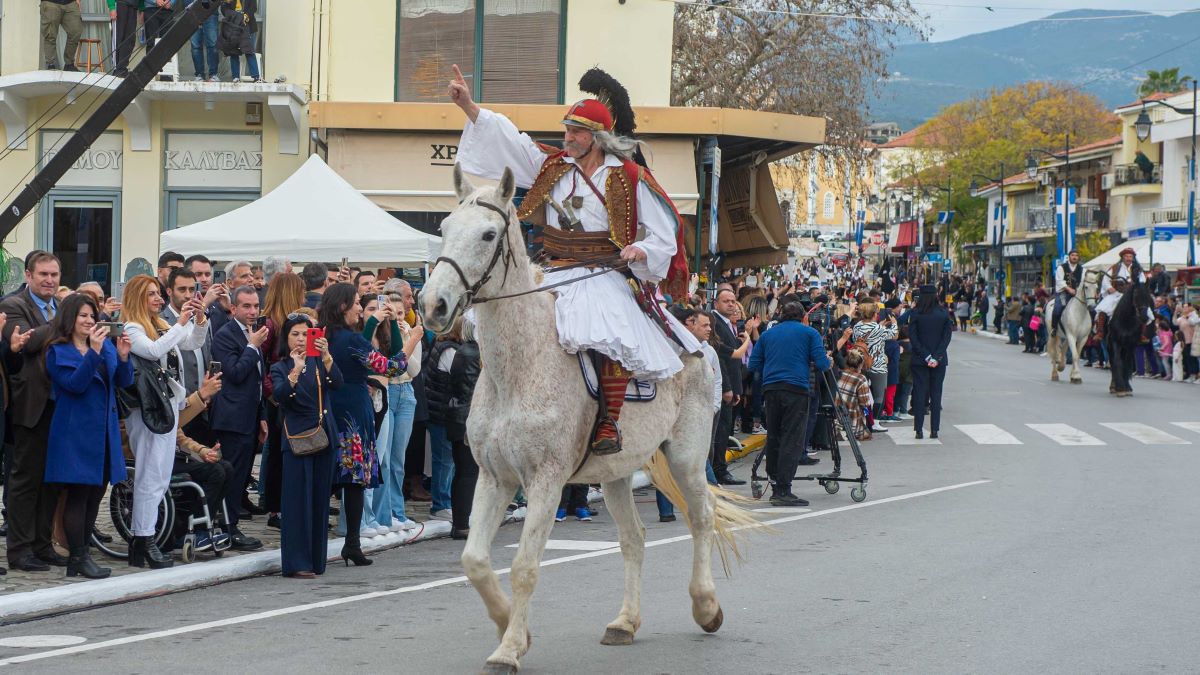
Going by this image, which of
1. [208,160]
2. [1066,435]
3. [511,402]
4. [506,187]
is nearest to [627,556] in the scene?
[511,402]

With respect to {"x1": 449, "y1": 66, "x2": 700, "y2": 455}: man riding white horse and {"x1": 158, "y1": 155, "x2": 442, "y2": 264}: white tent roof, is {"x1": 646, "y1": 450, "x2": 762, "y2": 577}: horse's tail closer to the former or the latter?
{"x1": 449, "y1": 66, "x2": 700, "y2": 455}: man riding white horse

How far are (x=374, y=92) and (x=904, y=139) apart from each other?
13238 centimetres

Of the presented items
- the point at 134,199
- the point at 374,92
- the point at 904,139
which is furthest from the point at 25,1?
the point at 904,139

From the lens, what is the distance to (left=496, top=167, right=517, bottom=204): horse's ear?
22.6 feet

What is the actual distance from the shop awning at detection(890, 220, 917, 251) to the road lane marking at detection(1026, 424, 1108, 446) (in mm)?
93958

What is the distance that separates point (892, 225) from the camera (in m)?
130

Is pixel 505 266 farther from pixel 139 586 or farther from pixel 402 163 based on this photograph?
pixel 402 163

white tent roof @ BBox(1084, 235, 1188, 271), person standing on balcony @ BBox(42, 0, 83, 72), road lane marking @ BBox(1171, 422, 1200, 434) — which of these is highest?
person standing on balcony @ BBox(42, 0, 83, 72)

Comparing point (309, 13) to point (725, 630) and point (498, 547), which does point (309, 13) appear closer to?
point (498, 547)

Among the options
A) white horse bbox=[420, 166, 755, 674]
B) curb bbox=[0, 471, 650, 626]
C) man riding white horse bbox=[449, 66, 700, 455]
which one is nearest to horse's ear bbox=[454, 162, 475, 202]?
white horse bbox=[420, 166, 755, 674]

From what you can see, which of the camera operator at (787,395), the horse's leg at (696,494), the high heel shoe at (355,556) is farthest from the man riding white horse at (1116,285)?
the horse's leg at (696,494)

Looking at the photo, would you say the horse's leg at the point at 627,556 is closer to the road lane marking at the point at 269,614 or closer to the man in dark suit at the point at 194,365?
the road lane marking at the point at 269,614

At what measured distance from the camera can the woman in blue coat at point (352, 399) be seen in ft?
34.4

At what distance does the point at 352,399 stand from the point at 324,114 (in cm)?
1233
